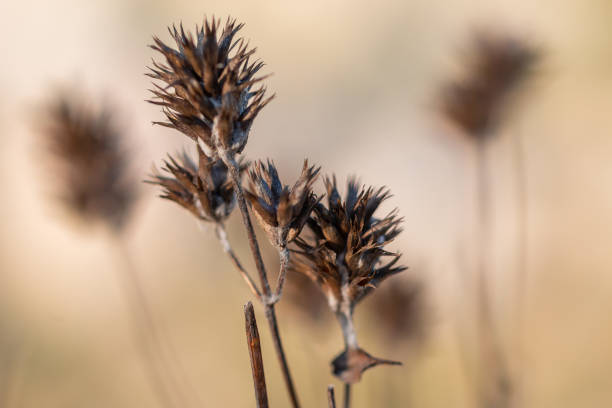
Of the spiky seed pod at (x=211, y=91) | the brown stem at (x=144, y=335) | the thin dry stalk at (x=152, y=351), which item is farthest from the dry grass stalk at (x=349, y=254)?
the brown stem at (x=144, y=335)

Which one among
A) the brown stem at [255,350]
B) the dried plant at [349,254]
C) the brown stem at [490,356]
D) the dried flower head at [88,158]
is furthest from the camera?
the brown stem at [490,356]

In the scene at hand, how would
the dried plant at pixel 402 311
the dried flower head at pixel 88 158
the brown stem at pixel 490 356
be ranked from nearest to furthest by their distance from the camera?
the dried plant at pixel 402 311 → the dried flower head at pixel 88 158 → the brown stem at pixel 490 356

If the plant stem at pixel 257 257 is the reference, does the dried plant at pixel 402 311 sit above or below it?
below

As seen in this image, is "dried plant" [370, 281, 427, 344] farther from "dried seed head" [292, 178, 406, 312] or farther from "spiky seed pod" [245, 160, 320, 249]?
"spiky seed pod" [245, 160, 320, 249]

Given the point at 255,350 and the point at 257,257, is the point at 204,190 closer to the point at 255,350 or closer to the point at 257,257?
the point at 257,257

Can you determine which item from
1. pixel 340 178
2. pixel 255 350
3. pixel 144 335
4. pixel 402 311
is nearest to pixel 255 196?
pixel 255 350

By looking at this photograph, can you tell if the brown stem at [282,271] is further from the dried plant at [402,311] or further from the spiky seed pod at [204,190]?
the dried plant at [402,311]
